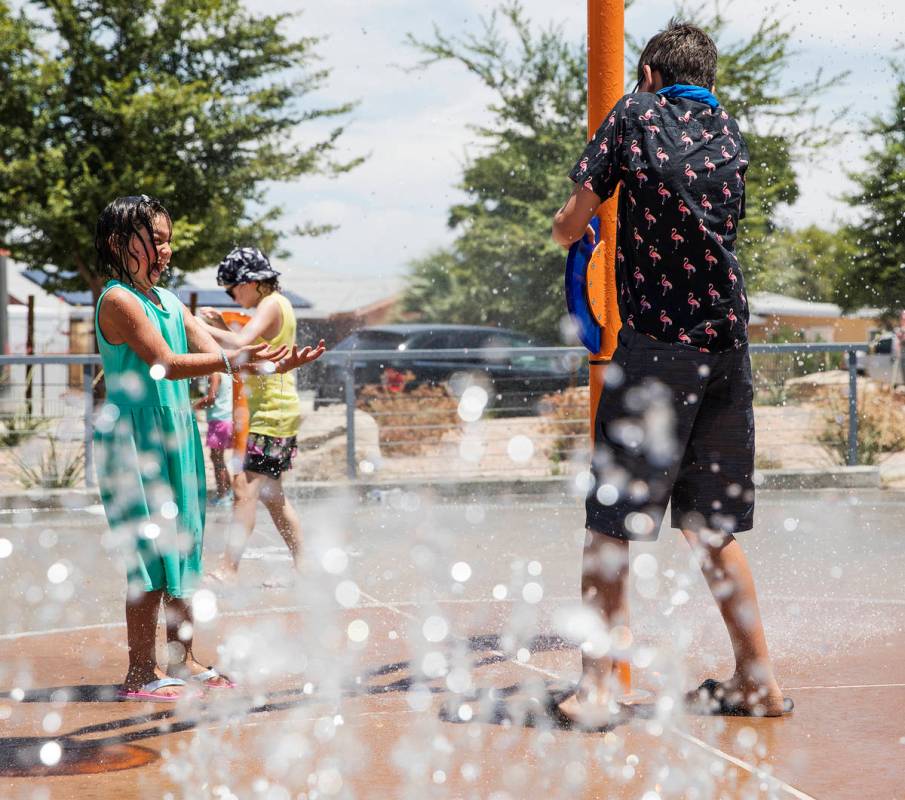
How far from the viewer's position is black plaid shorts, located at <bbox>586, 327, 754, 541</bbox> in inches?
139

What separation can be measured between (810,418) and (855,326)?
221 ft

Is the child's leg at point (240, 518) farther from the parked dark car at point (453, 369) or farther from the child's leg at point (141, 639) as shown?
the parked dark car at point (453, 369)

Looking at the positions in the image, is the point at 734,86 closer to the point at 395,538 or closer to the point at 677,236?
the point at 395,538

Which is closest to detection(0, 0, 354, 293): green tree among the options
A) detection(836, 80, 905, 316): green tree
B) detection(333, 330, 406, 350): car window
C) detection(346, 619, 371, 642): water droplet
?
detection(333, 330, 406, 350): car window

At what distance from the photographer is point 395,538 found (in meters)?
8.46

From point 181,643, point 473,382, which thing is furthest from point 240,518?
point 473,382

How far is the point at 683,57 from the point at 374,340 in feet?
73.1

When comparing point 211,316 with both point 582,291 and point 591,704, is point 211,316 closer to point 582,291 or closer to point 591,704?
point 582,291

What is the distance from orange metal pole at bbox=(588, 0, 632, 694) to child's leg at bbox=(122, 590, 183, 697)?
1.49 metres

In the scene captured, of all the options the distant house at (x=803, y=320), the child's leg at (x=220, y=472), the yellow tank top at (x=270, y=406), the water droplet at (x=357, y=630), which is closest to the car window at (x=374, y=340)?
the distant house at (x=803, y=320)

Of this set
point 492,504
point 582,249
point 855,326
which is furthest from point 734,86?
point 855,326

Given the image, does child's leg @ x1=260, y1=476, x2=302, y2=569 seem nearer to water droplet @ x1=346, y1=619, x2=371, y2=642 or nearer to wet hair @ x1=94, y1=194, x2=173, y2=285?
water droplet @ x1=346, y1=619, x2=371, y2=642

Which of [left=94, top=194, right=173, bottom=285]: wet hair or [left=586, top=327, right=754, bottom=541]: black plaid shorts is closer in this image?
[left=586, top=327, right=754, bottom=541]: black plaid shorts

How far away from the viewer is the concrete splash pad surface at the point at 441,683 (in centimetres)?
313
